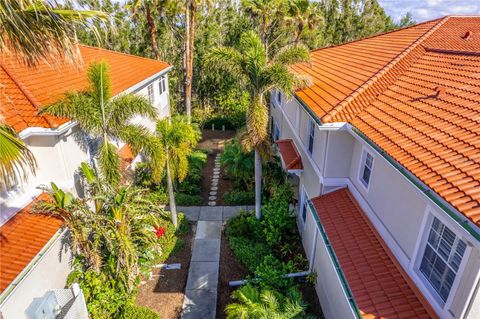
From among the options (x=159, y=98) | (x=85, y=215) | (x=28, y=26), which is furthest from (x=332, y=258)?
(x=159, y=98)

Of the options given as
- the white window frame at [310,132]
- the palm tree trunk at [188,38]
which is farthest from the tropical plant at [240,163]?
the palm tree trunk at [188,38]

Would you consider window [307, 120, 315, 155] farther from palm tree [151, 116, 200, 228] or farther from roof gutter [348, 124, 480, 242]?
palm tree [151, 116, 200, 228]

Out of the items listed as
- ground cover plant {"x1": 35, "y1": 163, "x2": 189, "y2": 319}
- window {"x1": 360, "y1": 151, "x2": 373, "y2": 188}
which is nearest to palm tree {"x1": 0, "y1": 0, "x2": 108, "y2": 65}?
ground cover plant {"x1": 35, "y1": 163, "x2": 189, "y2": 319}

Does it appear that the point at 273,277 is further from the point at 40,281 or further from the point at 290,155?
the point at 40,281

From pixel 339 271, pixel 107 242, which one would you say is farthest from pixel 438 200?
pixel 107 242

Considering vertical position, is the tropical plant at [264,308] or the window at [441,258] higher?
the window at [441,258]

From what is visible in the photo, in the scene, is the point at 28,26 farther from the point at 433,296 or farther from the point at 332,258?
the point at 433,296

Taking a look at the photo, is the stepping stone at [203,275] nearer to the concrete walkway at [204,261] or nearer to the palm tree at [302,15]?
the concrete walkway at [204,261]
